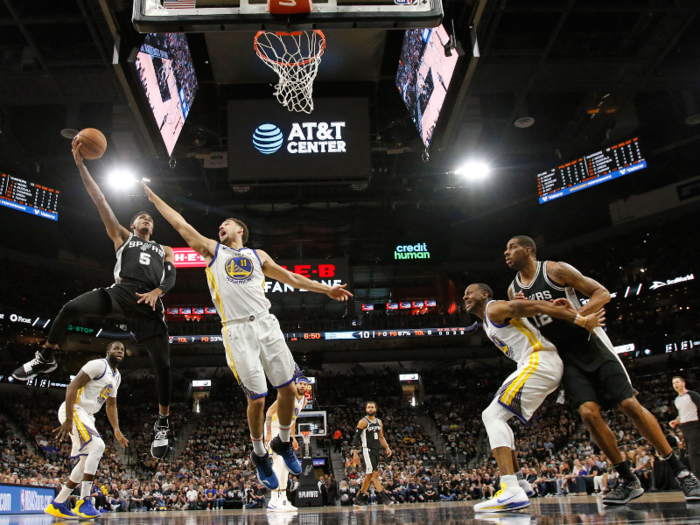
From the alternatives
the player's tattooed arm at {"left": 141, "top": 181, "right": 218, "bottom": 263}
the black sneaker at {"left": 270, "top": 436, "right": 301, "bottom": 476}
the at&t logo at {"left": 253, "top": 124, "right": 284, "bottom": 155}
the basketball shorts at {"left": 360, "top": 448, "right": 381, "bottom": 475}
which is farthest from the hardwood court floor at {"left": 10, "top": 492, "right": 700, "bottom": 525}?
the at&t logo at {"left": 253, "top": 124, "right": 284, "bottom": 155}

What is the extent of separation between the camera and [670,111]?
16.8 metres

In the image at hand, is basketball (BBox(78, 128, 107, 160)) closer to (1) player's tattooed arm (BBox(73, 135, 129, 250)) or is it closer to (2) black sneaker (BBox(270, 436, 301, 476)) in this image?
(1) player's tattooed arm (BBox(73, 135, 129, 250))

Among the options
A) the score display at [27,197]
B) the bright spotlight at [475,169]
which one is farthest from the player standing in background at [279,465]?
the score display at [27,197]

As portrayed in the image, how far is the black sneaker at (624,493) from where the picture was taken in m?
4.38

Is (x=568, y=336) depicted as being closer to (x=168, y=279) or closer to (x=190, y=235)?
(x=190, y=235)

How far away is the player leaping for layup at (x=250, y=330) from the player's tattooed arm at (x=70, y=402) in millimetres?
2447

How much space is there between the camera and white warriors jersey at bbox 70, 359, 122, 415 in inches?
270

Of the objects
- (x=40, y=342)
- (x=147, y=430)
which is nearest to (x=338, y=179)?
(x=147, y=430)

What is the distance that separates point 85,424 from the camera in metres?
6.67

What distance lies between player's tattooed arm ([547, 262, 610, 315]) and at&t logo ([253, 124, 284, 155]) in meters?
6.86

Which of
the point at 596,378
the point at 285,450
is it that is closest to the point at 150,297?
the point at 285,450

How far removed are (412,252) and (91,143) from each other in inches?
858

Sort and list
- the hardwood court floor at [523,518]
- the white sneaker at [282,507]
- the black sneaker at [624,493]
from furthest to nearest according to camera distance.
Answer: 1. the white sneaker at [282,507]
2. the black sneaker at [624,493]
3. the hardwood court floor at [523,518]

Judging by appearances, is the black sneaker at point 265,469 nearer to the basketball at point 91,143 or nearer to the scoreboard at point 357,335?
the basketball at point 91,143
